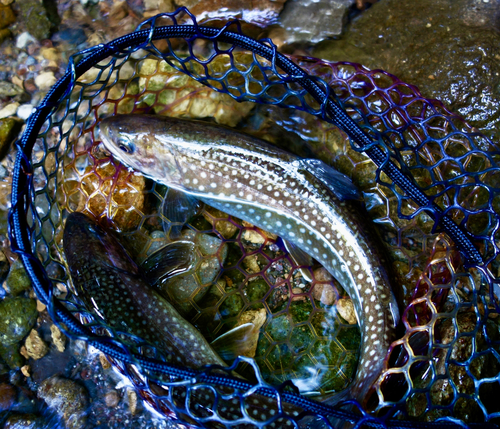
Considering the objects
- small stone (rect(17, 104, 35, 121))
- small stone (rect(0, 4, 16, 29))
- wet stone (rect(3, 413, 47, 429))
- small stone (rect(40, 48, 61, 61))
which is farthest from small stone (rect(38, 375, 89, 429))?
small stone (rect(0, 4, 16, 29))

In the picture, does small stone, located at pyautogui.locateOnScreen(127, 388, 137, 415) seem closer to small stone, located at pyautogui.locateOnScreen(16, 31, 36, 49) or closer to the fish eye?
the fish eye

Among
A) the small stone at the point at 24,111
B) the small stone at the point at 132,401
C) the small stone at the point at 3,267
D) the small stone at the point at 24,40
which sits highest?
the small stone at the point at 24,40

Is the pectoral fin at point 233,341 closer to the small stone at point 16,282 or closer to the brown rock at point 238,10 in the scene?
the small stone at point 16,282

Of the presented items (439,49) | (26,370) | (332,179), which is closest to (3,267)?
(26,370)

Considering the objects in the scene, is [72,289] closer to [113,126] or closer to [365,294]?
[113,126]

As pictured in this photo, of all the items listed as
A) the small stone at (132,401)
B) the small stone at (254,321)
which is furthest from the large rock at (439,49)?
the small stone at (132,401)

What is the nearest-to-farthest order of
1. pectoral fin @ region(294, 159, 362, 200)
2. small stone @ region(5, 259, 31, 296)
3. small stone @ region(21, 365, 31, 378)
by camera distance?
1. pectoral fin @ region(294, 159, 362, 200)
2. small stone @ region(21, 365, 31, 378)
3. small stone @ region(5, 259, 31, 296)
